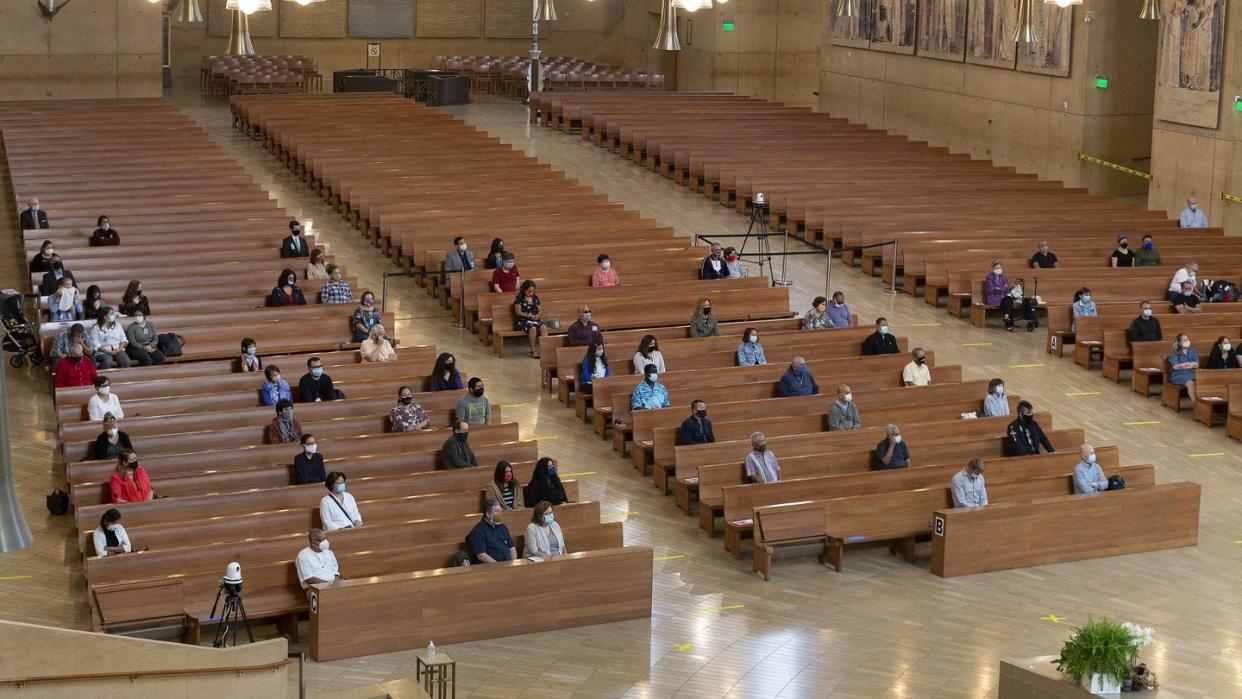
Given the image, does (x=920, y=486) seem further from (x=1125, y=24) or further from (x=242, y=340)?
(x=1125, y=24)

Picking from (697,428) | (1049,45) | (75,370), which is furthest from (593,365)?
(1049,45)

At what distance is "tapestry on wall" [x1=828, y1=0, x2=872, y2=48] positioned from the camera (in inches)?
1177

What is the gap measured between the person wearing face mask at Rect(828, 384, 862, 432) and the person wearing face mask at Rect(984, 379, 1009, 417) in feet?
4.41

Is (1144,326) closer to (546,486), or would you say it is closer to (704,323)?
(704,323)

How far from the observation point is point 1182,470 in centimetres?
1355

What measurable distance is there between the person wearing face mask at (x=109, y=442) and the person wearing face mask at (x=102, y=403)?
71 cm

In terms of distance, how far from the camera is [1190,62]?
22.0m

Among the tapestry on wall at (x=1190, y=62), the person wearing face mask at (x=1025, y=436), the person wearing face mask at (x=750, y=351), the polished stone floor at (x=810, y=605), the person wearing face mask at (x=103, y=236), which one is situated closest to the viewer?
the polished stone floor at (x=810, y=605)

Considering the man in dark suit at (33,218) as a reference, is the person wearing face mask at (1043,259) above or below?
below

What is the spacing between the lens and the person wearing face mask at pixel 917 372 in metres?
14.5

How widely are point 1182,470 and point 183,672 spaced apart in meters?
9.41

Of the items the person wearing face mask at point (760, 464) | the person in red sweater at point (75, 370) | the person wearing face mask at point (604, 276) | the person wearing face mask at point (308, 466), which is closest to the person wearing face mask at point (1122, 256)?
the person wearing face mask at point (604, 276)

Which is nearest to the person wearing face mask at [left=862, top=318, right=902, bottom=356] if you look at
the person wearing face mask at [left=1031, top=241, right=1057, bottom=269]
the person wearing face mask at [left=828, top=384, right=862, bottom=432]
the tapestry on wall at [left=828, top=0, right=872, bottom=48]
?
the person wearing face mask at [left=828, top=384, right=862, bottom=432]

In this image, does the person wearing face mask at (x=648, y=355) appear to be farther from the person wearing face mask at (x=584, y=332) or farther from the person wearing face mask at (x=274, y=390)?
the person wearing face mask at (x=274, y=390)
